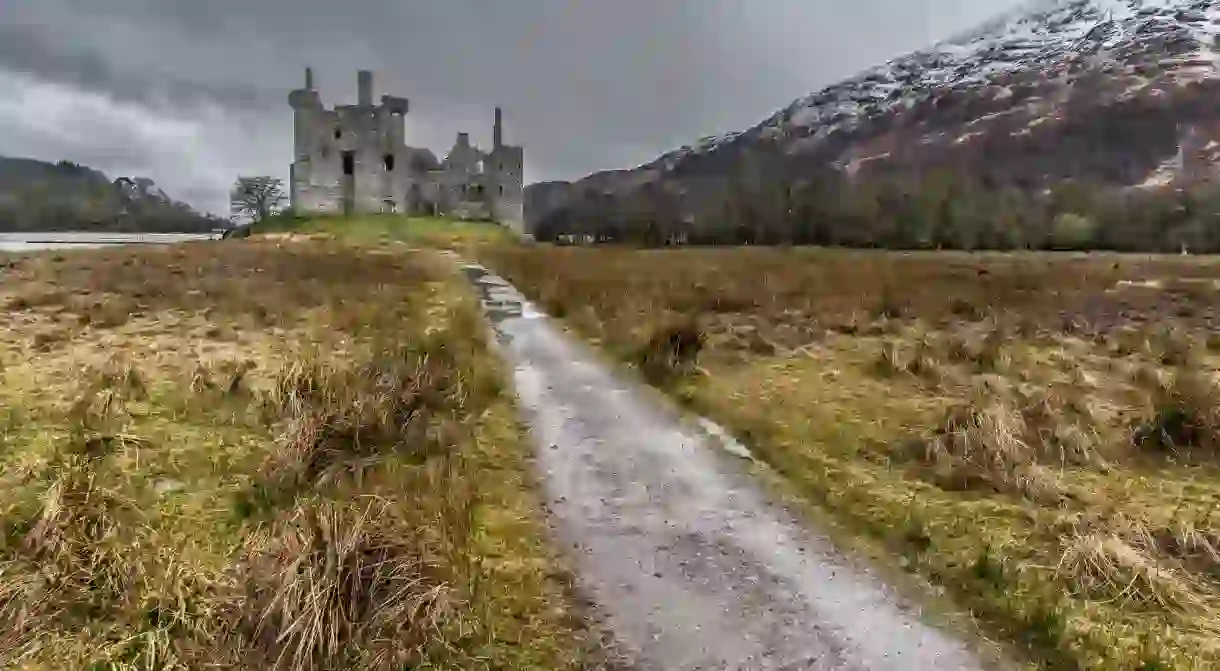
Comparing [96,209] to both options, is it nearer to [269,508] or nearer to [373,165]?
[373,165]

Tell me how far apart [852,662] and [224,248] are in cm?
3362

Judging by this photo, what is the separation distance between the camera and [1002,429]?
8281 mm

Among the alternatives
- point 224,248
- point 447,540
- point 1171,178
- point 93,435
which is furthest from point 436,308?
point 1171,178

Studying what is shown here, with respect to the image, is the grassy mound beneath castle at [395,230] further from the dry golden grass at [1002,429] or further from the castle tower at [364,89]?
the dry golden grass at [1002,429]

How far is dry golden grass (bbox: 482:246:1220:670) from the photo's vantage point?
529cm

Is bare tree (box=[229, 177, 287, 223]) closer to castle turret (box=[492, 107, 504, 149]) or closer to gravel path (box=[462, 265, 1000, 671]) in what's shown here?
castle turret (box=[492, 107, 504, 149])

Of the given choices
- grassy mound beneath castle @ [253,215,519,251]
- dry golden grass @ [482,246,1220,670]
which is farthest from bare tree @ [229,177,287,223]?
dry golden grass @ [482,246,1220,670]

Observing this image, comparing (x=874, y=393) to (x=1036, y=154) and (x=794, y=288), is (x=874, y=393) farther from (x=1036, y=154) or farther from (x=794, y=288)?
(x=1036, y=154)

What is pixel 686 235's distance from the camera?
215 ft

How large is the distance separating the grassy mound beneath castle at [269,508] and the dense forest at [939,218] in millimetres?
50255

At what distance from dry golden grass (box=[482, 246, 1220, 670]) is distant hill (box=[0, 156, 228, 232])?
9078 cm

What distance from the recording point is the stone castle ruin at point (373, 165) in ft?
165

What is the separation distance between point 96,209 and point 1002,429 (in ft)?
377

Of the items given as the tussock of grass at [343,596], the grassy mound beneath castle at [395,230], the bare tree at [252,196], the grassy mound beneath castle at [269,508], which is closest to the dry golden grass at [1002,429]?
the grassy mound beneath castle at [269,508]
